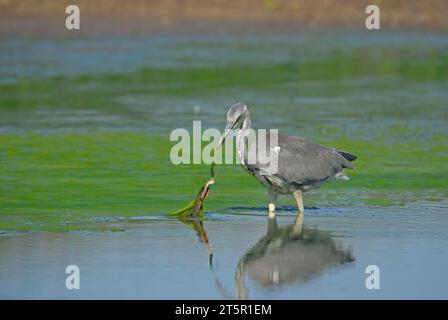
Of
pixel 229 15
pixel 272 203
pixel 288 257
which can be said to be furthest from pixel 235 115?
pixel 229 15

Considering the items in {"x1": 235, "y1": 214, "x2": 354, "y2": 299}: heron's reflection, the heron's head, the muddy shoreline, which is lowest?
{"x1": 235, "y1": 214, "x2": 354, "y2": 299}: heron's reflection

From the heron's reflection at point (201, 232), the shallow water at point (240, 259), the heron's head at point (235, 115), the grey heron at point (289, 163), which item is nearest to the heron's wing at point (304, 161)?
the grey heron at point (289, 163)

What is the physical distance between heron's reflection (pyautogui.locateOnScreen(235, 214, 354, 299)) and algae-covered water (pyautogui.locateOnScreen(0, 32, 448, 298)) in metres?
0.15

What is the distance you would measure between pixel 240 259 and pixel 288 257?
1.38 feet

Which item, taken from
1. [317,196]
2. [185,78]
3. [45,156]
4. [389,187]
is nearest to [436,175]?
[389,187]

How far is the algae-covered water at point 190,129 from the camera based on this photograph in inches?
383

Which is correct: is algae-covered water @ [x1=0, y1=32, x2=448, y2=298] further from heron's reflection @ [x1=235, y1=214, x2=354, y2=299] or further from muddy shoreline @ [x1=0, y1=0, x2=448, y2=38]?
muddy shoreline @ [x1=0, y1=0, x2=448, y2=38]

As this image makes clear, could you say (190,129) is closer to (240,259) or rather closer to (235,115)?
(235,115)

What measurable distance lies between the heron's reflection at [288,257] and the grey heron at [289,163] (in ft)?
1.33

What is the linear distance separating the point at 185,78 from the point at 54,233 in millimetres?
11455

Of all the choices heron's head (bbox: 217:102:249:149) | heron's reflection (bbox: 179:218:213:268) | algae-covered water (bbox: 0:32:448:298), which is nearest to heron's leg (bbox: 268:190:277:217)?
algae-covered water (bbox: 0:32:448:298)

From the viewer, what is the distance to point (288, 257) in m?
9.60

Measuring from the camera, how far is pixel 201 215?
36.6 ft

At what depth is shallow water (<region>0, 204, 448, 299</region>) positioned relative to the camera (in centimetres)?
857
